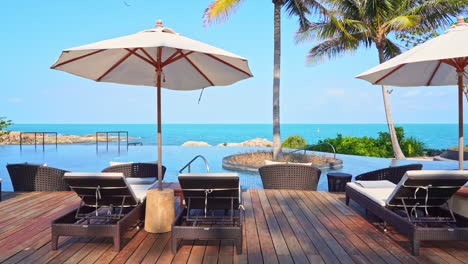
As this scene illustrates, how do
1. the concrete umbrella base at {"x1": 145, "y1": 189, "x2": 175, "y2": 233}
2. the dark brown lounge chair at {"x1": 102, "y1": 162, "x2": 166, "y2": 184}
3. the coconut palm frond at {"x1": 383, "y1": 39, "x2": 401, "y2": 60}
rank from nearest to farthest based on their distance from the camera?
the concrete umbrella base at {"x1": 145, "y1": 189, "x2": 175, "y2": 233} < the dark brown lounge chair at {"x1": 102, "y1": 162, "x2": 166, "y2": 184} < the coconut palm frond at {"x1": 383, "y1": 39, "x2": 401, "y2": 60}

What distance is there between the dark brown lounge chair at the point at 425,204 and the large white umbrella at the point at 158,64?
2012 millimetres

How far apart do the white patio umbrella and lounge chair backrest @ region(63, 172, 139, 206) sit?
123 inches

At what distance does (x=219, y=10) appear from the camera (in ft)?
35.3

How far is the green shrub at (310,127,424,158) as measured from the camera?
14.4m

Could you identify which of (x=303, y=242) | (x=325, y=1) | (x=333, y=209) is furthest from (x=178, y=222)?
(x=325, y=1)

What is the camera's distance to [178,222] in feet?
9.49

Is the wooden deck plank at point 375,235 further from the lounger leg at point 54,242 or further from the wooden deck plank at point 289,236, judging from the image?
the lounger leg at point 54,242

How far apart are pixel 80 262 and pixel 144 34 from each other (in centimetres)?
214

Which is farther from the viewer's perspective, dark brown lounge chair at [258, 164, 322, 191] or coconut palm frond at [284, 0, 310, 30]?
coconut palm frond at [284, 0, 310, 30]

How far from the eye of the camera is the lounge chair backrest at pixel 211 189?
9.25 feet

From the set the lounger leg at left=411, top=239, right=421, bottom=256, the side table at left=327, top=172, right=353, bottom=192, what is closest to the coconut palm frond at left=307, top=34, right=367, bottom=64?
the side table at left=327, top=172, right=353, bottom=192

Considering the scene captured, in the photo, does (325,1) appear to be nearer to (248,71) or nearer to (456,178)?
(248,71)

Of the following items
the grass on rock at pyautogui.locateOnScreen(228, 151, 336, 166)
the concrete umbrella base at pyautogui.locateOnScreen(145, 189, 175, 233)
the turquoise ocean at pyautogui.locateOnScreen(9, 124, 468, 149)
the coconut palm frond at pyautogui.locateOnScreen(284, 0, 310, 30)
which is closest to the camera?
the concrete umbrella base at pyautogui.locateOnScreen(145, 189, 175, 233)

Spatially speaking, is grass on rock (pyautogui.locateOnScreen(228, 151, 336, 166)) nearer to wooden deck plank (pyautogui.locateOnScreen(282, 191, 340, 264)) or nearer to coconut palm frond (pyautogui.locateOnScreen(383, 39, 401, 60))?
wooden deck plank (pyautogui.locateOnScreen(282, 191, 340, 264))
